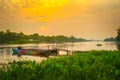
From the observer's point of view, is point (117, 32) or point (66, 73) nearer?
point (66, 73)

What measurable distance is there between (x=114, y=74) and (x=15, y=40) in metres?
137

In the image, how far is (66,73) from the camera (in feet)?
33.7

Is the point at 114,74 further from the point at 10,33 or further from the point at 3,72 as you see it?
the point at 10,33

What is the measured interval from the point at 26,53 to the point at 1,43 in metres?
87.5

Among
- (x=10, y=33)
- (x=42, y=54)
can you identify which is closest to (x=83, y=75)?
(x=42, y=54)

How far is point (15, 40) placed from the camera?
479 ft

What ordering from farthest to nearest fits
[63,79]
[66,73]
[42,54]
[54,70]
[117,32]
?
1. [117,32]
2. [42,54]
3. [54,70]
4. [66,73]
5. [63,79]

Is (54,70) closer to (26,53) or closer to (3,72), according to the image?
(3,72)

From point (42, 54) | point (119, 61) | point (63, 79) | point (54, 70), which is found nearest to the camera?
point (63, 79)

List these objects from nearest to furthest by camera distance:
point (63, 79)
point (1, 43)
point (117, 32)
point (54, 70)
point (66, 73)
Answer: point (63, 79)
point (66, 73)
point (54, 70)
point (117, 32)
point (1, 43)

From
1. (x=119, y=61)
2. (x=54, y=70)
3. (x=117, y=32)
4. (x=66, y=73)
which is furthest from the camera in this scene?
(x=117, y=32)

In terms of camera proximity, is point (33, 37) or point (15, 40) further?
point (33, 37)

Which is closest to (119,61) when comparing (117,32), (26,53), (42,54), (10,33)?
(42,54)

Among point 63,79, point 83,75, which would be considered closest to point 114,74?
point 83,75
